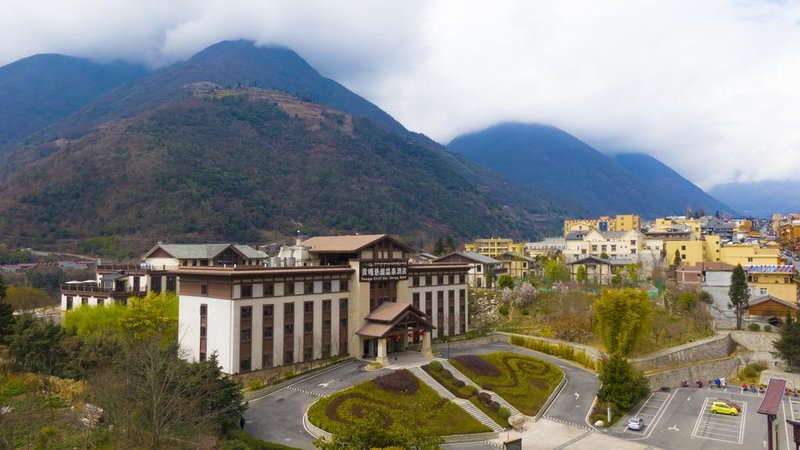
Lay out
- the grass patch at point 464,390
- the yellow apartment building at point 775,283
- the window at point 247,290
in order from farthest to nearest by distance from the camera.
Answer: the yellow apartment building at point 775,283
the window at point 247,290
the grass patch at point 464,390

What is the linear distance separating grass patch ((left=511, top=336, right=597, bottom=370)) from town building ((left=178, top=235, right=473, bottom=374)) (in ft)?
27.9

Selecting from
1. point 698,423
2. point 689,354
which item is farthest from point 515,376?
point 689,354

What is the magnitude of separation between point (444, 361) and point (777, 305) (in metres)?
42.2

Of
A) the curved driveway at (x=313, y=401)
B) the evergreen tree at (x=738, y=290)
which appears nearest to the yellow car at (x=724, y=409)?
the curved driveway at (x=313, y=401)

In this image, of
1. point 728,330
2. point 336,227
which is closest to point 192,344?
point 728,330

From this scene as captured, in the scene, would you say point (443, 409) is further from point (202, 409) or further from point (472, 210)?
point (472, 210)

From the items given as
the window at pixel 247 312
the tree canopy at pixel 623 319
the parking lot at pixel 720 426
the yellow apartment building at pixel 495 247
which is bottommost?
the parking lot at pixel 720 426

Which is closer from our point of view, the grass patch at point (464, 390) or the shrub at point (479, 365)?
the grass patch at point (464, 390)

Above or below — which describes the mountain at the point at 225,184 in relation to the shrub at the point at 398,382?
above

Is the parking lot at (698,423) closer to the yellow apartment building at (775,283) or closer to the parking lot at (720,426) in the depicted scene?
the parking lot at (720,426)

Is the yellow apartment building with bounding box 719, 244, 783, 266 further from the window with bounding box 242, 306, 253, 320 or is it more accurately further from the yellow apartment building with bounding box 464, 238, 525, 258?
the window with bounding box 242, 306, 253, 320

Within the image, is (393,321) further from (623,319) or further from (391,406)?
(623,319)

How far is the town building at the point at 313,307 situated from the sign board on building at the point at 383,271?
83mm

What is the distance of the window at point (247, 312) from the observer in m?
38.0
